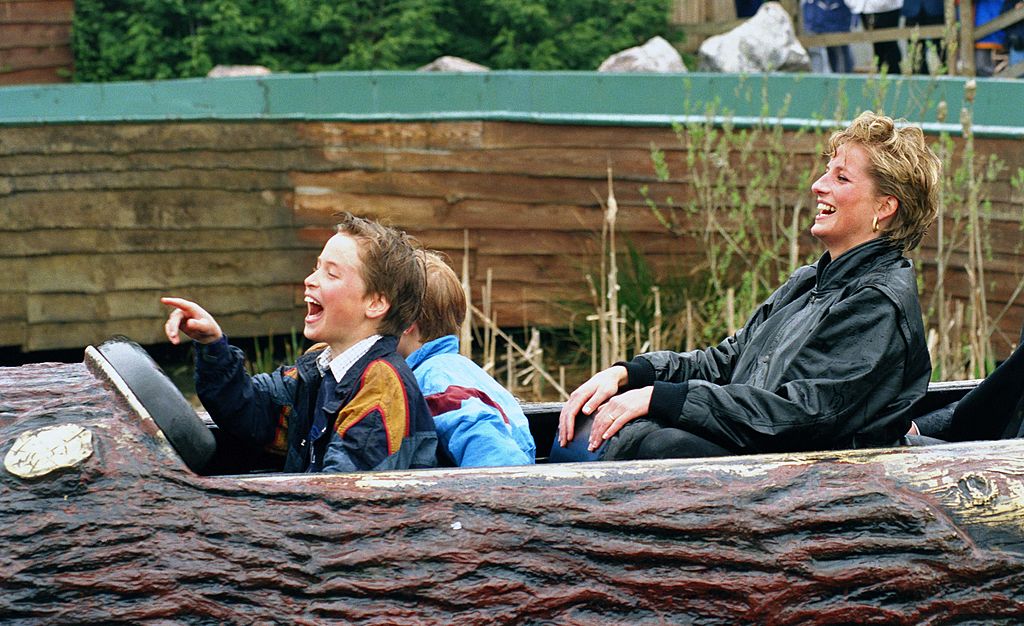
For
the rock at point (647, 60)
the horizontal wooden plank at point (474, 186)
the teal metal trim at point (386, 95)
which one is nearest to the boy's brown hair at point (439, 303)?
the horizontal wooden plank at point (474, 186)

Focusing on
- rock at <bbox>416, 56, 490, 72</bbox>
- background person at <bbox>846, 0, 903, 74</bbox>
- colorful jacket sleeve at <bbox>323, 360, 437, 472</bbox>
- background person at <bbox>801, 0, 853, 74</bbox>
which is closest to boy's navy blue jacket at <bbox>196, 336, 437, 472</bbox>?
colorful jacket sleeve at <bbox>323, 360, 437, 472</bbox>

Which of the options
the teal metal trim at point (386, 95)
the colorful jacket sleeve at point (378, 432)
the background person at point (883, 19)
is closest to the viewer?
the colorful jacket sleeve at point (378, 432)

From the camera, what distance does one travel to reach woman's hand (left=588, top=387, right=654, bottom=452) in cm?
266

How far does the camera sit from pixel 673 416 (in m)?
2.64

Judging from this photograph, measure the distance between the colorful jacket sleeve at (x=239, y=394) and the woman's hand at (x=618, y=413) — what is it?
685 millimetres

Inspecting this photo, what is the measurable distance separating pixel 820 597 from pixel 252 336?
4417mm

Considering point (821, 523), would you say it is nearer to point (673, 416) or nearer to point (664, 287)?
point (673, 416)

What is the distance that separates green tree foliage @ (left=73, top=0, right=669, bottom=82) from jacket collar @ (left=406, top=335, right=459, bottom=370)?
239 inches

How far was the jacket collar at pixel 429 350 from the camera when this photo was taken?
2.97 m

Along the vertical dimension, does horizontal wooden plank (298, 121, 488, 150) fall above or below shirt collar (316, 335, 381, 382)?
above

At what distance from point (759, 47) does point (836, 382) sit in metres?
6.85

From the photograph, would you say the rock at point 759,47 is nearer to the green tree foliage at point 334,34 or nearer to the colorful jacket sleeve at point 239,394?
the green tree foliage at point 334,34

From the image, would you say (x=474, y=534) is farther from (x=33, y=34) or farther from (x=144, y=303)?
(x=33, y=34)

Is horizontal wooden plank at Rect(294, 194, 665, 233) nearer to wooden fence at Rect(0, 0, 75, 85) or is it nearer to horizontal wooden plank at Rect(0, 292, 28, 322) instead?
horizontal wooden plank at Rect(0, 292, 28, 322)
